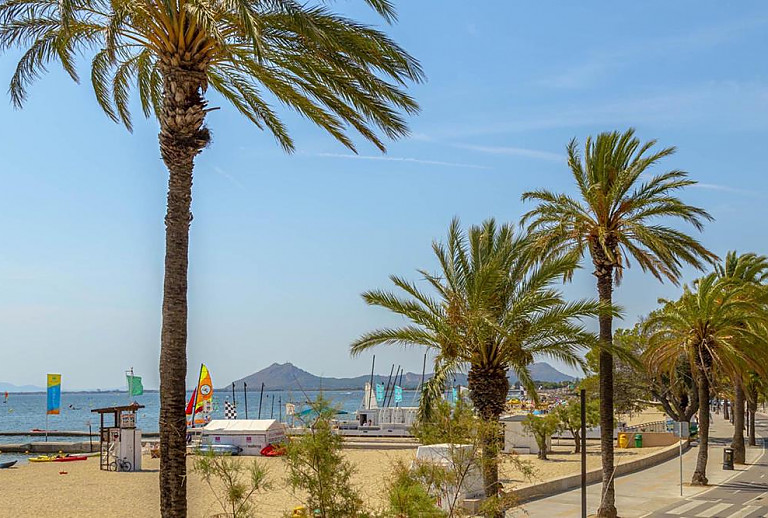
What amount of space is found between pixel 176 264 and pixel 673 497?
20731 mm

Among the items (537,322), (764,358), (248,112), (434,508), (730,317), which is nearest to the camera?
(434,508)

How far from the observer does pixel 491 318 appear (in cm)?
1708

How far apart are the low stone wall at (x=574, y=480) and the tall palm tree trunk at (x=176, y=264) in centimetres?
880

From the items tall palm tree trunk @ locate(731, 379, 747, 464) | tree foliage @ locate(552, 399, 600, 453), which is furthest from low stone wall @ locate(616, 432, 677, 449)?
tall palm tree trunk @ locate(731, 379, 747, 464)

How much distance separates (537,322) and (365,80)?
8184mm

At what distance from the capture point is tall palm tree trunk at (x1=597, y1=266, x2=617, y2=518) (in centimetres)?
2097

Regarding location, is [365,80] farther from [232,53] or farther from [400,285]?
[400,285]

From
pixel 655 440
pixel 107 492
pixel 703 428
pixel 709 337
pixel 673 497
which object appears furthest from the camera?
pixel 655 440

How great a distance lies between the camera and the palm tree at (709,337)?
28.8 meters

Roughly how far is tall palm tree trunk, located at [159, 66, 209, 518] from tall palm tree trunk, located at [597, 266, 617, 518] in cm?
1294

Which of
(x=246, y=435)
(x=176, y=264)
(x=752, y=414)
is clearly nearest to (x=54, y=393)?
(x=246, y=435)

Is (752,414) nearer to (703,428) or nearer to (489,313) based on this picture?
(703,428)

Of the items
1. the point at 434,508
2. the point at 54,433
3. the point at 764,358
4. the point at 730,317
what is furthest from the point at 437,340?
the point at 54,433

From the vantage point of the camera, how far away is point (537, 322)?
17812 millimetres
